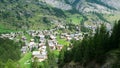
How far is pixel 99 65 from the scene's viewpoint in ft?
290

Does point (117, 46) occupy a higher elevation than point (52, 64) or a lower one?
higher

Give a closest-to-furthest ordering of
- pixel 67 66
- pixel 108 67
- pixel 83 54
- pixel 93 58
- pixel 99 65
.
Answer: pixel 108 67 < pixel 99 65 < pixel 93 58 < pixel 83 54 < pixel 67 66

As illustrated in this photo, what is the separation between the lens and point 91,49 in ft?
338

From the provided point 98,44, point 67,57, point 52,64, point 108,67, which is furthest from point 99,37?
point 52,64

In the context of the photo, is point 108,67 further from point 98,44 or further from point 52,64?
point 52,64

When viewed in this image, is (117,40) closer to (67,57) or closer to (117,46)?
(117,46)

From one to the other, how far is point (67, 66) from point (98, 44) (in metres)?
35.0

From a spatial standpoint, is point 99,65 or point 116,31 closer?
point 99,65

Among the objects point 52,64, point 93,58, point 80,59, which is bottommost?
point 52,64

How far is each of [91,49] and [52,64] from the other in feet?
282

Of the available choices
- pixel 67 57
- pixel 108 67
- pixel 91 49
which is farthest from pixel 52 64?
pixel 108 67

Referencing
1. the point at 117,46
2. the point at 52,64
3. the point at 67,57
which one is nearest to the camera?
the point at 117,46

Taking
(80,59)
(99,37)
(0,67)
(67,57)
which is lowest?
(0,67)

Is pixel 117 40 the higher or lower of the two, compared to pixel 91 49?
higher
